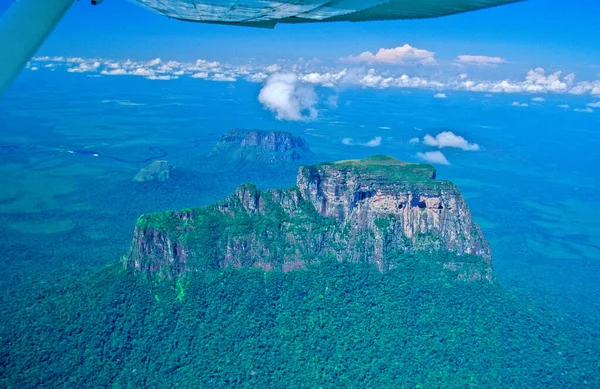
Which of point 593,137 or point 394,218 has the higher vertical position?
point 394,218

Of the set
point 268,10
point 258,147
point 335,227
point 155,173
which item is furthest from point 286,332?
point 258,147

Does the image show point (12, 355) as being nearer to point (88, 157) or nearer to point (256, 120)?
point (88, 157)

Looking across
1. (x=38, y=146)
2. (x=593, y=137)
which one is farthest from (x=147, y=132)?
(x=593, y=137)

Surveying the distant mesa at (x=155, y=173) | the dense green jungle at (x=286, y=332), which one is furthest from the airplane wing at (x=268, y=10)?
the distant mesa at (x=155, y=173)

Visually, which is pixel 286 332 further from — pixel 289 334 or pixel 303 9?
pixel 303 9

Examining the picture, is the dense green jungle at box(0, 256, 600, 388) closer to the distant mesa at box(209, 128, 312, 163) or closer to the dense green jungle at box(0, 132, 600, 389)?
the dense green jungle at box(0, 132, 600, 389)
